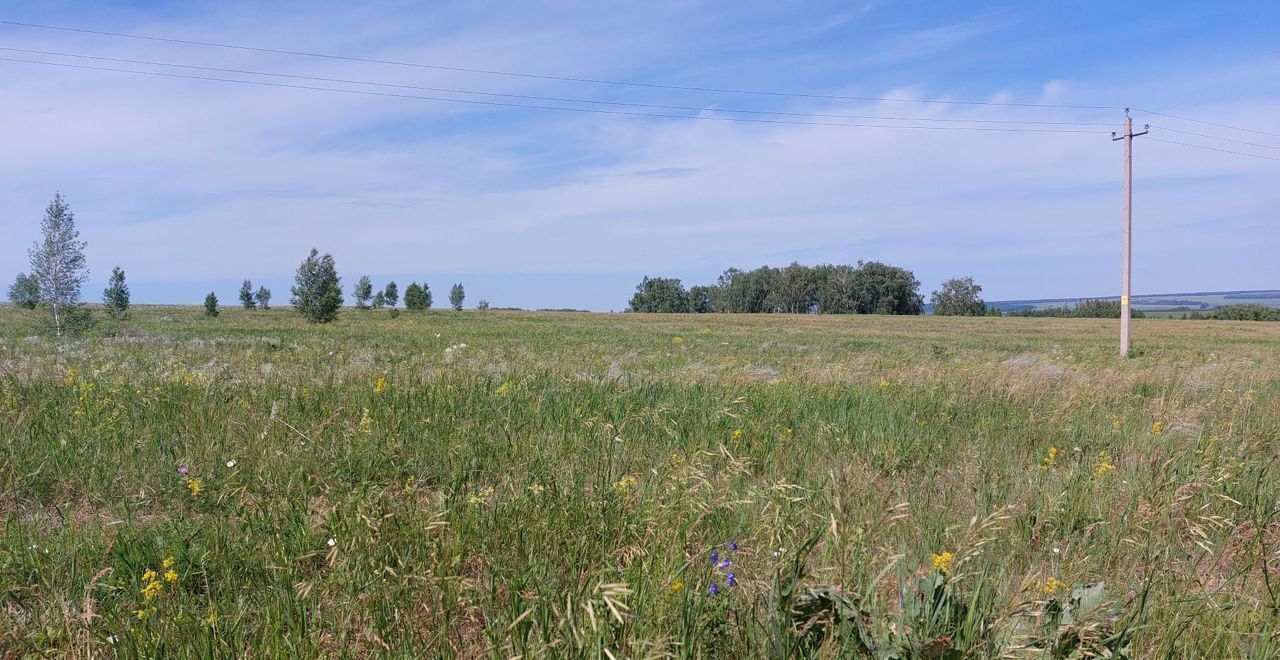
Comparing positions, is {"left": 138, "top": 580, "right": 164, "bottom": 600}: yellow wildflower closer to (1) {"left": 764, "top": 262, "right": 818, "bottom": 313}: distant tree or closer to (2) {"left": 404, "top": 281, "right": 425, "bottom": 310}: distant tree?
(2) {"left": 404, "top": 281, "right": 425, "bottom": 310}: distant tree

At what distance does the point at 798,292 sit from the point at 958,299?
31.8 metres

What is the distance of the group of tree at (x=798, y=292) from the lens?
123750 mm

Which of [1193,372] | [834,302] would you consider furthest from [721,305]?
[1193,372]

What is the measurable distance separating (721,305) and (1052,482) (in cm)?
13965

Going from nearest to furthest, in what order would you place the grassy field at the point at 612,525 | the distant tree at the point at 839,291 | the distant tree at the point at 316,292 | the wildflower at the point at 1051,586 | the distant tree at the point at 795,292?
the grassy field at the point at 612,525, the wildflower at the point at 1051,586, the distant tree at the point at 316,292, the distant tree at the point at 839,291, the distant tree at the point at 795,292

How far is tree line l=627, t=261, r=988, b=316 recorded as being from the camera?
124 m

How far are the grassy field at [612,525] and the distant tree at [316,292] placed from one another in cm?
3589

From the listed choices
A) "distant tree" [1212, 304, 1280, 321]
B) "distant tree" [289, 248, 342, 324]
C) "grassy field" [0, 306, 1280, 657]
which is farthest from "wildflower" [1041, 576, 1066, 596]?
"distant tree" [1212, 304, 1280, 321]

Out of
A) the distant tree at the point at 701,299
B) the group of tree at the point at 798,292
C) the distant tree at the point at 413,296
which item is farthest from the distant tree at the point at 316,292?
the distant tree at the point at 701,299

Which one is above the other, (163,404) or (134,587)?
(163,404)

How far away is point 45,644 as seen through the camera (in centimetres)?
241

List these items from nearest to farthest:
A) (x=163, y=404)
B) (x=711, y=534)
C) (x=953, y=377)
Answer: (x=711, y=534) → (x=163, y=404) → (x=953, y=377)

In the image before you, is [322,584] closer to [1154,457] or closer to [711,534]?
[711,534]

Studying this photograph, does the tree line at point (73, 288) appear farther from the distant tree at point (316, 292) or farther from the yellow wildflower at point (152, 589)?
the yellow wildflower at point (152, 589)
